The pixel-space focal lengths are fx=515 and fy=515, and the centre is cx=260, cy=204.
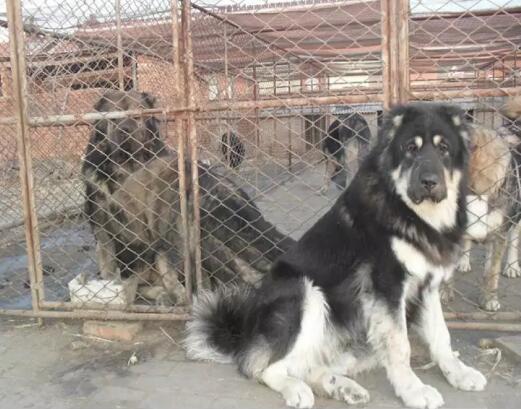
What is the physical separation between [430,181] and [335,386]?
4.27 feet

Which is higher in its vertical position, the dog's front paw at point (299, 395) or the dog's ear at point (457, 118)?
the dog's ear at point (457, 118)

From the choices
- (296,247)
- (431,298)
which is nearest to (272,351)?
(296,247)

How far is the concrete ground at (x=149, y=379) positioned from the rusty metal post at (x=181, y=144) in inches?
21.2

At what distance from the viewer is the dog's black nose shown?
2.75m

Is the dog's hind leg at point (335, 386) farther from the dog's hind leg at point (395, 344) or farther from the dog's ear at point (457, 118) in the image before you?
the dog's ear at point (457, 118)

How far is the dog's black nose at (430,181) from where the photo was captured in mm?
2748

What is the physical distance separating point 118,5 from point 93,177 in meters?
2.15

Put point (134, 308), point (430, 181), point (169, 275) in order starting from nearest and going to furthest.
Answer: point (430, 181)
point (134, 308)
point (169, 275)

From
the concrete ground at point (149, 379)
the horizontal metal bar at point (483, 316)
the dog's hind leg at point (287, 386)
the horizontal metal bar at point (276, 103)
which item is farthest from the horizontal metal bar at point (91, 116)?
the horizontal metal bar at point (483, 316)

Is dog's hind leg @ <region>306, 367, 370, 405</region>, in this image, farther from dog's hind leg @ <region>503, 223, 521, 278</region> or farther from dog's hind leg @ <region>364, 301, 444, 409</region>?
dog's hind leg @ <region>503, 223, 521, 278</region>

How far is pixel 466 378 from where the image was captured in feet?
9.89

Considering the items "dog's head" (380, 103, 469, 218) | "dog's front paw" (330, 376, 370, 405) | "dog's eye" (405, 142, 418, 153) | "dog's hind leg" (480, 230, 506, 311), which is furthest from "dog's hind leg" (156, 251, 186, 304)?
"dog's hind leg" (480, 230, 506, 311)

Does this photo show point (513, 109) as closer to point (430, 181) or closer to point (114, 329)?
point (430, 181)

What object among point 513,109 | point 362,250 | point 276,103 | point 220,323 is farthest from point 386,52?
point 220,323
